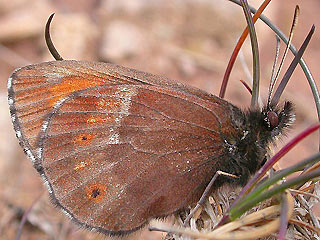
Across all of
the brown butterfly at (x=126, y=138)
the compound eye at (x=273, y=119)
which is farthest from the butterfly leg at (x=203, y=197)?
the compound eye at (x=273, y=119)

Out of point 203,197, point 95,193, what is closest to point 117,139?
point 95,193

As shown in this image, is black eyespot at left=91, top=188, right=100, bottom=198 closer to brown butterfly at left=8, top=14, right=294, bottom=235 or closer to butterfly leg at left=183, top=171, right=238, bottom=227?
brown butterfly at left=8, top=14, right=294, bottom=235

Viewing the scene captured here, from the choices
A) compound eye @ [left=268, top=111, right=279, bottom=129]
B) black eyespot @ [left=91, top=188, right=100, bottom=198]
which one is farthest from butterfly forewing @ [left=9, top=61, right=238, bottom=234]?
compound eye @ [left=268, top=111, right=279, bottom=129]

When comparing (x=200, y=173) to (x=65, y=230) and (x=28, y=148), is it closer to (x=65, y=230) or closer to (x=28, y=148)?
(x=28, y=148)

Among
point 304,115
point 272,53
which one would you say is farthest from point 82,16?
point 304,115

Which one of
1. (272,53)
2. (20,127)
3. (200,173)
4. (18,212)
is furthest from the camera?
(272,53)

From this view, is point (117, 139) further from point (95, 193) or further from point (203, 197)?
point (203, 197)

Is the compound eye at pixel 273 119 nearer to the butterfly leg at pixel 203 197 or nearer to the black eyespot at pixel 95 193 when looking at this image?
the butterfly leg at pixel 203 197

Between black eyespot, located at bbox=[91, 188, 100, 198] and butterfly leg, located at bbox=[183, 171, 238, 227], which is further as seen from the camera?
black eyespot, located at bbox=[91, 188, 100, 198]
